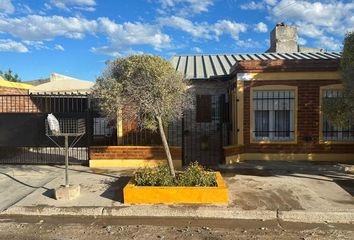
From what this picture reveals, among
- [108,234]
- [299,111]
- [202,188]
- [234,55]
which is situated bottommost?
[108,234]

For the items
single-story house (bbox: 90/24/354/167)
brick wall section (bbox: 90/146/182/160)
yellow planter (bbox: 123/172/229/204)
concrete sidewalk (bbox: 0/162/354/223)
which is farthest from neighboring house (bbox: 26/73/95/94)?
yellow planter (bbox: 123/172/229/204)

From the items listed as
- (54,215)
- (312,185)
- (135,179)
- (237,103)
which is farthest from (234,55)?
(54,215)

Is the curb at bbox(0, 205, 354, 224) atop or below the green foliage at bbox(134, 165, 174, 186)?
below

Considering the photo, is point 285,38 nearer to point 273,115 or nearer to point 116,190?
point 273,115

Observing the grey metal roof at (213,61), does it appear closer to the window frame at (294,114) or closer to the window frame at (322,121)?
the window frame at (294,114)

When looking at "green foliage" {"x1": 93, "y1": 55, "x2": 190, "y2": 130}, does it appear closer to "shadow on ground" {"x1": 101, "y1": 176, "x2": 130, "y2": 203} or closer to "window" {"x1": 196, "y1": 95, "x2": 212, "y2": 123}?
"shadow on ground" {"x1": 101, "y1": 176, "x2": 130, "y2": 203}

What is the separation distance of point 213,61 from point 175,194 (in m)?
11.4

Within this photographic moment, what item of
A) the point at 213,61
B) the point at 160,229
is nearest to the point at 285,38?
the point at 213,61

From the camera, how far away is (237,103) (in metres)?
12.1

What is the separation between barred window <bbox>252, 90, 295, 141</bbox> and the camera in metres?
12.0

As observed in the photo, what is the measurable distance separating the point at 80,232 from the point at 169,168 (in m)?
2.55

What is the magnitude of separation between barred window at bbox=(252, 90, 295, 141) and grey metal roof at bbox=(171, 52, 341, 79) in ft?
8.13

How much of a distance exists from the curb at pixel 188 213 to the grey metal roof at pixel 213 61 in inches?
297

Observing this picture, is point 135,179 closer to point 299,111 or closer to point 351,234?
point 351,234
